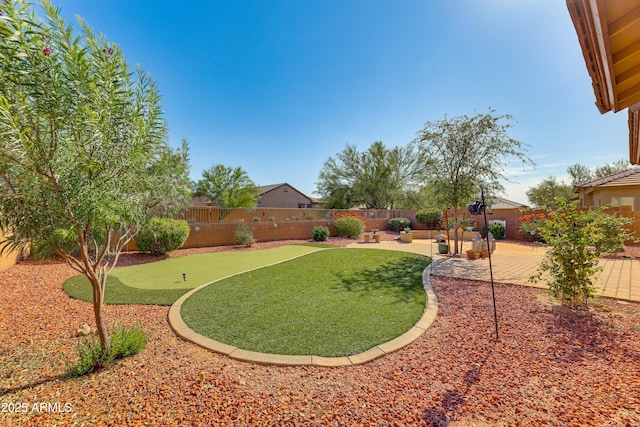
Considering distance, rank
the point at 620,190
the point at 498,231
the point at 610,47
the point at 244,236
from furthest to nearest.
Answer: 1. the point at 498,231
2. the point at 620,190
3. the point at 244,236
4. the point at 610,47

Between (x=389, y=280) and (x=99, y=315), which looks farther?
(x=389, y=280)

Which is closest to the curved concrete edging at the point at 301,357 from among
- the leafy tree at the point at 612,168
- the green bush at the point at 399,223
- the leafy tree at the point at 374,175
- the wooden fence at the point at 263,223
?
the wooden fence at the point at 263,223

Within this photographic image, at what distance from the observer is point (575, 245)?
3701 mm

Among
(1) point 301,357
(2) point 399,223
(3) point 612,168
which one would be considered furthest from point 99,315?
(3) point 612,168

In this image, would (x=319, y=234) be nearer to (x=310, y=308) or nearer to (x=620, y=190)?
(x=310, y=308)

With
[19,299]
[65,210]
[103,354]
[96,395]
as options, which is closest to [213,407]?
[96,395]

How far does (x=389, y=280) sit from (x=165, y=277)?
234 inches

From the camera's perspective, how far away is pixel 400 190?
27266 millimetres

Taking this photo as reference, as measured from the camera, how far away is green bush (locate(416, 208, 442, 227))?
56.5ft

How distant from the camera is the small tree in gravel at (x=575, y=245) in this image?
12.0 ft

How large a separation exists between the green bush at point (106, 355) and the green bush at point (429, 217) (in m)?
17.8

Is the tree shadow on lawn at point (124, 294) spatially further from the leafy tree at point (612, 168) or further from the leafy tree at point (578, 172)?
the leafy tree at point (578, 172)

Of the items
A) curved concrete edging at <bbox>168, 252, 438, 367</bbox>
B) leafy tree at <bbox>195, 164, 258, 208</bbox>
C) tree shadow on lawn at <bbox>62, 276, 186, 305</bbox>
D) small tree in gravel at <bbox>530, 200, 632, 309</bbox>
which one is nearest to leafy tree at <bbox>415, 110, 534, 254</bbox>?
small tree in gravel at <bbox>530, 200, 632, 309</bbox>

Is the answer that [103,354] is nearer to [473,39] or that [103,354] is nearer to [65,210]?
[65,210]
